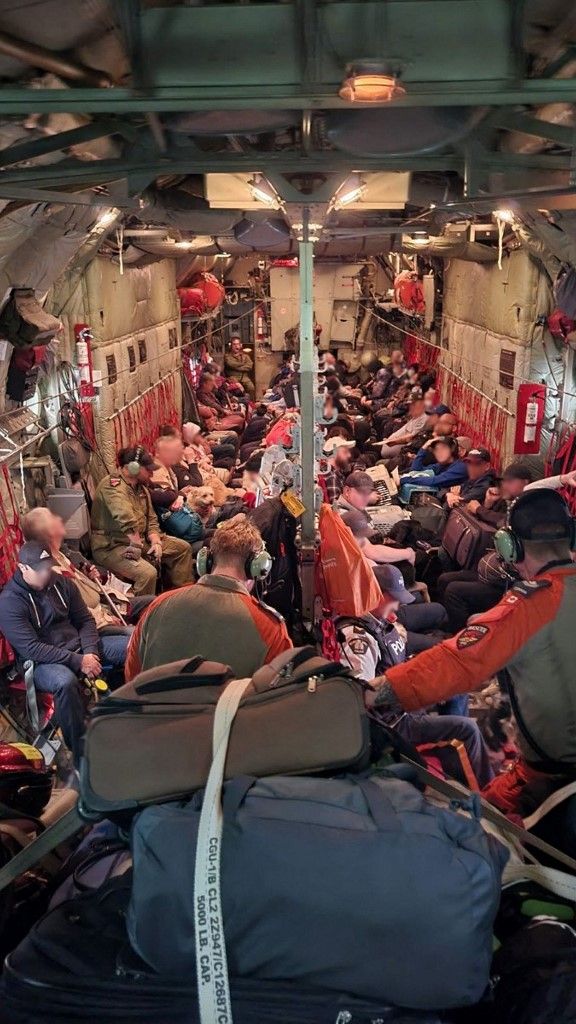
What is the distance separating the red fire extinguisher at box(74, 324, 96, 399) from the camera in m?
7.88

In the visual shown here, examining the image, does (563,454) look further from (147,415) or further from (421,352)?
(421,352)

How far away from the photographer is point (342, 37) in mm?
2402

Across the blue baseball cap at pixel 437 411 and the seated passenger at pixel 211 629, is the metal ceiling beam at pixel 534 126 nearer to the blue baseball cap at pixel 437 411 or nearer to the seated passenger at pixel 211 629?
the seated passenger at pixel 211 629

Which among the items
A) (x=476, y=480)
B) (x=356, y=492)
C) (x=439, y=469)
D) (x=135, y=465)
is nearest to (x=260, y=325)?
(x=439, y=469)

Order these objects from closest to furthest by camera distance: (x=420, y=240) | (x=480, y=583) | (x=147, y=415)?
1. (x=480, y=583)
2. (x=420, y=240)
3. (x=147, y=415)

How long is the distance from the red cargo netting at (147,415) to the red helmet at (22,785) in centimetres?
706

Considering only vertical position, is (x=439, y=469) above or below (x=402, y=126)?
below

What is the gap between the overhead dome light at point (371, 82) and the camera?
2301 mm

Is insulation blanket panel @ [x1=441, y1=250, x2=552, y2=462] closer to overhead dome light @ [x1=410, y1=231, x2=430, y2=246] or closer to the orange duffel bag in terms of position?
overhead dome light @ [x1=410, y1=231, x2=430, y2=246]

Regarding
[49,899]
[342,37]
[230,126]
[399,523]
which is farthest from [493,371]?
[49,899]

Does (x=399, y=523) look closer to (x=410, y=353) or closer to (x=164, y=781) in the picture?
(x=164, y=781)

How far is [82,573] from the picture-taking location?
6.50 m

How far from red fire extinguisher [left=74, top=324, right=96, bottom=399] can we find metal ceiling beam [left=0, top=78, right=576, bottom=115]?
5.60 m

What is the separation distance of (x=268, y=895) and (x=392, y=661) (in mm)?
3329
